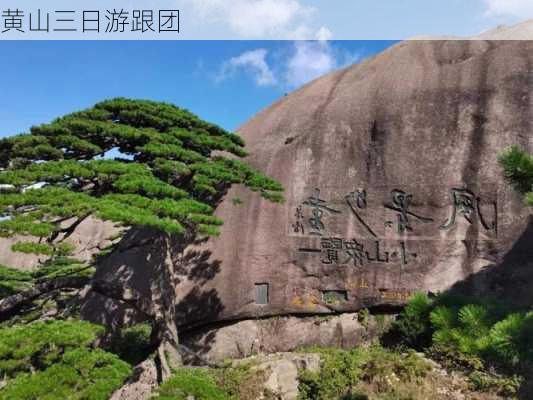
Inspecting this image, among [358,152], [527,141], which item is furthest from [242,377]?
[527,141]

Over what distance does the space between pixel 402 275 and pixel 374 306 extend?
895 millimetres

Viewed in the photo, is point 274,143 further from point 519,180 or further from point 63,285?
point 519,180

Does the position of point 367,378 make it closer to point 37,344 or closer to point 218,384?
point 218,384

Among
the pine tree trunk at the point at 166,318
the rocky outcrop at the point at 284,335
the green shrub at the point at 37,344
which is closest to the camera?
the green shrub at the point at 37,344

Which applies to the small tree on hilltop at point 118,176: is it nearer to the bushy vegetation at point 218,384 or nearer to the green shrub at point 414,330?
the bushy vegetation at point 218,384

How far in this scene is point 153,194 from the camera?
5855 mm

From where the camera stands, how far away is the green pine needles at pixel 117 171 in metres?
5.36

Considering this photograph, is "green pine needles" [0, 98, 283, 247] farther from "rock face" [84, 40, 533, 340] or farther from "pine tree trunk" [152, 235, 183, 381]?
"rock face" [84, 40, 533, 340]

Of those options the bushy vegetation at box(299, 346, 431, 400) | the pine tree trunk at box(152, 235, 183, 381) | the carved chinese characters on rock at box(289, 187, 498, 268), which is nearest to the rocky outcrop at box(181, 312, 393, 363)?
the bushy vegetation at box(299, 346, 431, 400)

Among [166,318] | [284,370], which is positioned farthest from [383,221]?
[166,318]

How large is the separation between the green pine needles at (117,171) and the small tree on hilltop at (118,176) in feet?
0.04

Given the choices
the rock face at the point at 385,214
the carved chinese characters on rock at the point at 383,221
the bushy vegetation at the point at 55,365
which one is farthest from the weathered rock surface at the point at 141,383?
the carved chinese characters on rock at the point at 383,221

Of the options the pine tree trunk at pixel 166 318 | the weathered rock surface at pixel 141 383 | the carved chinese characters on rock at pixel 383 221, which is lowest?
the weathered rock surface at pixel 141 383

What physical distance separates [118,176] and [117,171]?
0.56 ft
